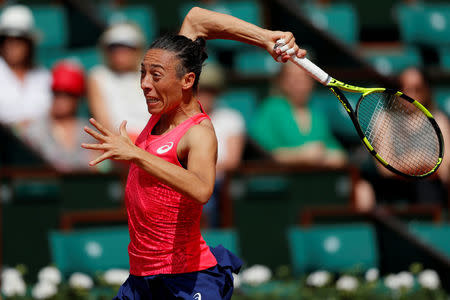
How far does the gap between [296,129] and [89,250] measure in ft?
6.43

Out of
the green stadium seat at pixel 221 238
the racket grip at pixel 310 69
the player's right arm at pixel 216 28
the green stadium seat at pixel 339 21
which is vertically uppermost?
the green stadium seat at pixel 339 21

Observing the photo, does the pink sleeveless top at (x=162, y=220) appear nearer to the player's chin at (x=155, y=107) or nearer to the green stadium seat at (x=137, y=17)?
the player's chin at (x=155, y=107)

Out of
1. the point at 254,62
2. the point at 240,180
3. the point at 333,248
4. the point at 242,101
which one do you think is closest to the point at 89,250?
the point at 240,180

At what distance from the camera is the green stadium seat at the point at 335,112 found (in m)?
7.50

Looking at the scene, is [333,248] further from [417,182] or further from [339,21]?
[339,21]

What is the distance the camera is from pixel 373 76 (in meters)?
7.83

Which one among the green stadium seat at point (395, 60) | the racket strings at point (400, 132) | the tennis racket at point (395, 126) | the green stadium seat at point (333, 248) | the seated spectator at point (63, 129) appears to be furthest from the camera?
the green stadium seat at point (395, 60)

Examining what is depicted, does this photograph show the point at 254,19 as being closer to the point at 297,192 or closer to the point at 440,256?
the point at 297,192

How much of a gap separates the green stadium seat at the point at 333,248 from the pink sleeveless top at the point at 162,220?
2.70 m

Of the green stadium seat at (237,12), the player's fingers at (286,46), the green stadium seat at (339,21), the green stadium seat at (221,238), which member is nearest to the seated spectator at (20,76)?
the green stadium seat at (221,238)

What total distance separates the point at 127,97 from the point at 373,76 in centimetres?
244

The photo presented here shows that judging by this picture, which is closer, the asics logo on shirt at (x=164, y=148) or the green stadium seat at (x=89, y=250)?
the asics logo on shirt at (x=164, y=148)

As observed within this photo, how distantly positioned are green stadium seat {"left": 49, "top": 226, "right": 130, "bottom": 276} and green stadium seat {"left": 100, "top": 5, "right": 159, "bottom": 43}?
8.98ft

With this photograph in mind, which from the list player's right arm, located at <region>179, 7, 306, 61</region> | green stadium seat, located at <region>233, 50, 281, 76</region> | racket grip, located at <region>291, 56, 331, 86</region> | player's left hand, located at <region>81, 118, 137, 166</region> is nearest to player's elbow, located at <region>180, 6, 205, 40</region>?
player's right arm, located at <region>179, 7, 306, 61</region>
